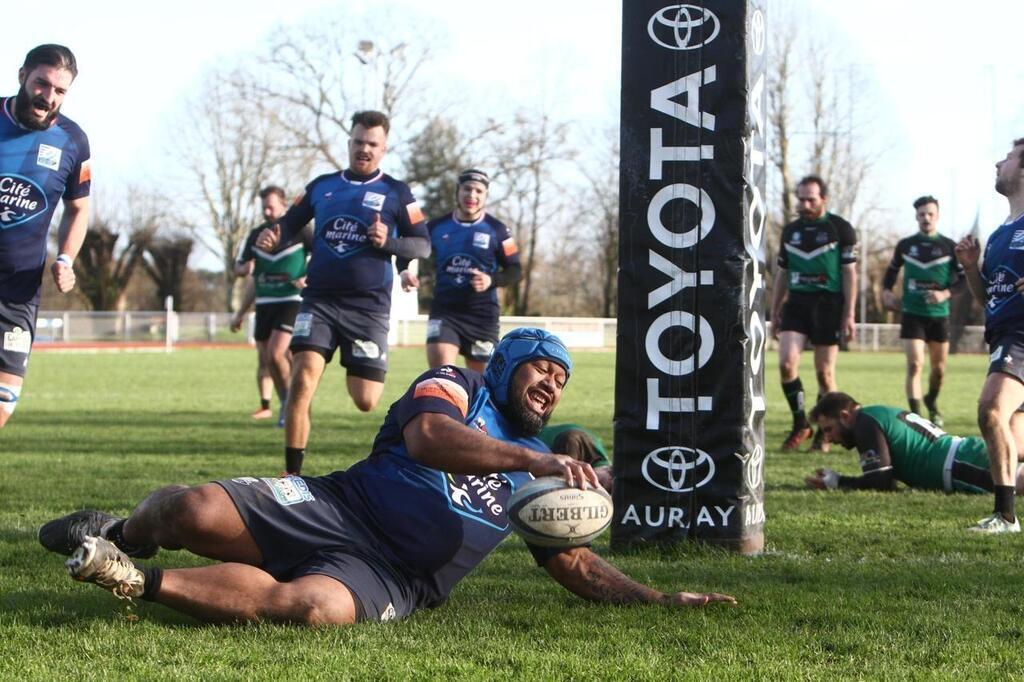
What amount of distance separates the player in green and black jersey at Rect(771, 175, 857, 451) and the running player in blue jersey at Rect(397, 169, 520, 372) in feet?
9.09

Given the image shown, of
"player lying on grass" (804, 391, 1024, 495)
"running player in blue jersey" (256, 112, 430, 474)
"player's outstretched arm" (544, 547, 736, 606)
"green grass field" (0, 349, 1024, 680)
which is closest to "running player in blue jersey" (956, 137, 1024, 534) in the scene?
"green grass field" (0, 349, 1024, 680)

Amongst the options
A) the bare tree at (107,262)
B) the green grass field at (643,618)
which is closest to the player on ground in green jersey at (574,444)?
the green grass field at (643,618)

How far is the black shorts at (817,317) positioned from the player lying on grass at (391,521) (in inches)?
310

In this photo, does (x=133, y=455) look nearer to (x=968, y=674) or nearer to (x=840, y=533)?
(x=840, y=533)

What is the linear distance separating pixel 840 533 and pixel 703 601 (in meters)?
2.34

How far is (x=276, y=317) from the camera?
546 inches

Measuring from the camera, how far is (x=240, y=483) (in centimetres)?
440

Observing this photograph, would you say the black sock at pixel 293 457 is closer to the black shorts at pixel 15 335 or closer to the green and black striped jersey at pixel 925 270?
the black shorts at pixel 15 335

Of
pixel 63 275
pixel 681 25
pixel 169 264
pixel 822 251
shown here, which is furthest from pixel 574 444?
pixel 169 264

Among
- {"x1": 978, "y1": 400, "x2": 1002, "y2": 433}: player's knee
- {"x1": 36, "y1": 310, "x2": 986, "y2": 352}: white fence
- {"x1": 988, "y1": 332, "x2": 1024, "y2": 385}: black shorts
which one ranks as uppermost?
{"x1": 988, "y1": 332, "x2": 1024, "y2": 385}: black shorts

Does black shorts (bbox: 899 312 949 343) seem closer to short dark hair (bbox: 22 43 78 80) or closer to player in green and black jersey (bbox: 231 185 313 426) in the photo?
player in green and black jersey (bbox: 231 185 313 426)

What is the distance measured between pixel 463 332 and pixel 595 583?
288 inches

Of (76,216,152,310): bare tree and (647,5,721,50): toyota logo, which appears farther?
(76,216,152,310): bare tree

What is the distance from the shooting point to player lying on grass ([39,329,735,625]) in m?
4.19
